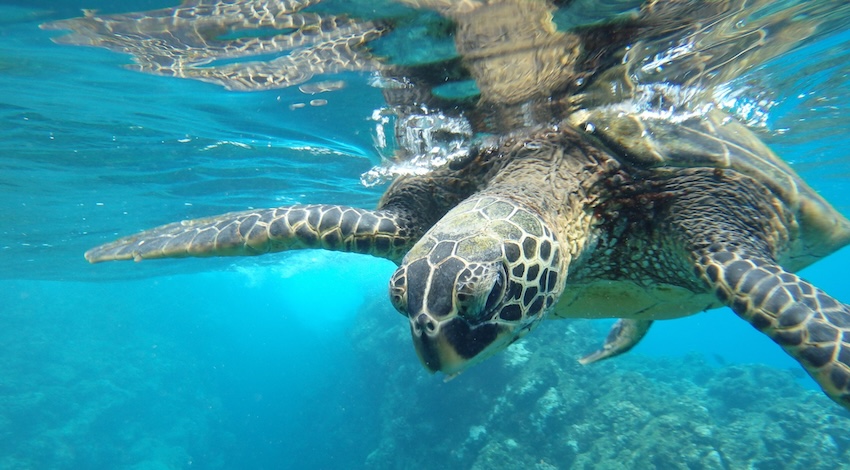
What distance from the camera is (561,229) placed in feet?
11.8

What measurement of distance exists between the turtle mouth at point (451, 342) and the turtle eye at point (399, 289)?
0.71ft

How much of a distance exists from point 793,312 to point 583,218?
157 cm

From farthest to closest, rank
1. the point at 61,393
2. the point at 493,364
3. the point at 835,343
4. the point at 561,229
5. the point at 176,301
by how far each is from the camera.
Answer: the point at 176,301
the point at 61,393
the point at 493,364
the point at 561,229
the point at 835,343

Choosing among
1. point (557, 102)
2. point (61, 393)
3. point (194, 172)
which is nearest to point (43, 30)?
point (557, 102)

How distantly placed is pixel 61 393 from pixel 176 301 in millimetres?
48350

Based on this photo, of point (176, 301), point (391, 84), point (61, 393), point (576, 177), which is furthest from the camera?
point (176, 301)

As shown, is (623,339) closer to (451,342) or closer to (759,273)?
(759,273)

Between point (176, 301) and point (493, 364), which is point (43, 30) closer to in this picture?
point (493, 364)

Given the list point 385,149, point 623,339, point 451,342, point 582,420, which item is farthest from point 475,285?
point 582,420

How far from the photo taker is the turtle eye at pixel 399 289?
2.67 meters

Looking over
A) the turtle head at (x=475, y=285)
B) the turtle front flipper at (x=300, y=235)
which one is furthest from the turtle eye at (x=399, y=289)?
the turtle front flipper at (x=300, y=235)

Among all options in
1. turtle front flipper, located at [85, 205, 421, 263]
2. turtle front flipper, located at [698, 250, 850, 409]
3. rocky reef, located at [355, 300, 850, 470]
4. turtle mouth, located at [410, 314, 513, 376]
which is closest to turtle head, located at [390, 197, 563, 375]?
turtle mouth, located at [410, 314, 513, 376]

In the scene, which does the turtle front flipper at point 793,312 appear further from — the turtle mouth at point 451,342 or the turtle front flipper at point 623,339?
the turtle front flipper at point 623,339

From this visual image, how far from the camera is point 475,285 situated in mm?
2402
